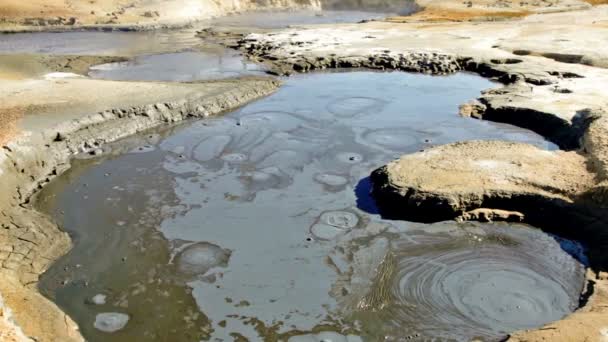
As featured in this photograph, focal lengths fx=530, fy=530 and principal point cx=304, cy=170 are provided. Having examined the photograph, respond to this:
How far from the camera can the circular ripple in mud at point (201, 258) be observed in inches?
274

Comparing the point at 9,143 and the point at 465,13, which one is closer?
the point at 9,143

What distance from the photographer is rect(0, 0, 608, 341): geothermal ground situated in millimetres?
6117

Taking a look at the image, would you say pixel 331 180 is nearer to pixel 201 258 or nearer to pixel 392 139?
pixel 392 139

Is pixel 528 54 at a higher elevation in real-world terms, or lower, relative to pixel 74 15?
lower

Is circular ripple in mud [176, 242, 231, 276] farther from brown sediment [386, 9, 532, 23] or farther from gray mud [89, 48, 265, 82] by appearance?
brown sediment [386, 9, 532, 23]

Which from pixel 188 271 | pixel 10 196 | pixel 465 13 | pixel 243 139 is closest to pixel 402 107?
pixel 243 139

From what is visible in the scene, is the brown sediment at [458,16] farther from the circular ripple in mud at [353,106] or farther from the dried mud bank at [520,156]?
the circular ripple in mud at [353,106]

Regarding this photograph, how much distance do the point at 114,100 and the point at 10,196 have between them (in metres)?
4.19

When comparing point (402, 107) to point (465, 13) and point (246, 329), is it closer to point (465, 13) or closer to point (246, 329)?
point (246, 329)

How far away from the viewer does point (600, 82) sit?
13156mm

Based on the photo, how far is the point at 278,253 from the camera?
23.9 ft

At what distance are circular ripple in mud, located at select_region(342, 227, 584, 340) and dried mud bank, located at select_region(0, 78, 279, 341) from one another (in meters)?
3.58

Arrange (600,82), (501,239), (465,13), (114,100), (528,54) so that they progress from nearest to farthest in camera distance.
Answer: (501,239)
(114,100)
(600,82)
(528,54)
(465,13)

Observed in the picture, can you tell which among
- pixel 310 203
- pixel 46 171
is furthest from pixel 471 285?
pixel 46 171
